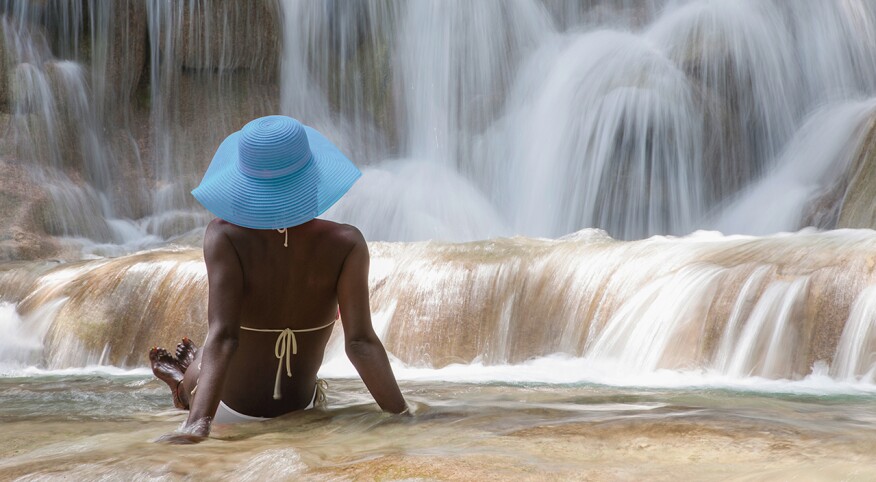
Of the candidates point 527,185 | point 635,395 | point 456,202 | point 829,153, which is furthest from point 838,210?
point 635,395

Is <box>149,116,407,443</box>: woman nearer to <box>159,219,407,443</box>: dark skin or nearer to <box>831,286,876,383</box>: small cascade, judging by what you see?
<box>159,219,407,443</box>: dark skin

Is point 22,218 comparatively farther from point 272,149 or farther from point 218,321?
point 272,149

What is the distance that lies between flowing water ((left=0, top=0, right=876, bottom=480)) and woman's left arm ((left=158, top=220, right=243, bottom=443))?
0.15 m

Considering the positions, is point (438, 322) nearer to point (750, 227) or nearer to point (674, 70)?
point (750, 227)

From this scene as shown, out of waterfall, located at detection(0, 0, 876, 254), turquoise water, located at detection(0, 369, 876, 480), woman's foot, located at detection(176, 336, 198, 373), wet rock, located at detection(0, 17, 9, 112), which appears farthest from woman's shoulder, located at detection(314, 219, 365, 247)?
wet rock, located at detection(0, 17, 9, 112)

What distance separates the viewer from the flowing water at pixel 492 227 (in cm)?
317

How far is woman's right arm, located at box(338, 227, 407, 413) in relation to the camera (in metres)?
3.61

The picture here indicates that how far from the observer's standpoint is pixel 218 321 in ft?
11.3

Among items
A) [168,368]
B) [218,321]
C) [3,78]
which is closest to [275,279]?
[218,321]

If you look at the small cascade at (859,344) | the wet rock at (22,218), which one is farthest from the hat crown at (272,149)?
the wet rock at (22,218)

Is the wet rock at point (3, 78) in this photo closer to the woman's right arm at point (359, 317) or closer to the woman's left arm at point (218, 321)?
the woman's left arm at point (218, 321)

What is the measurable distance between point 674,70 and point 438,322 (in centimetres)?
762

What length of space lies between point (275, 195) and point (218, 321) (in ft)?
1.56

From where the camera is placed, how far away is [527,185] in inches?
586
